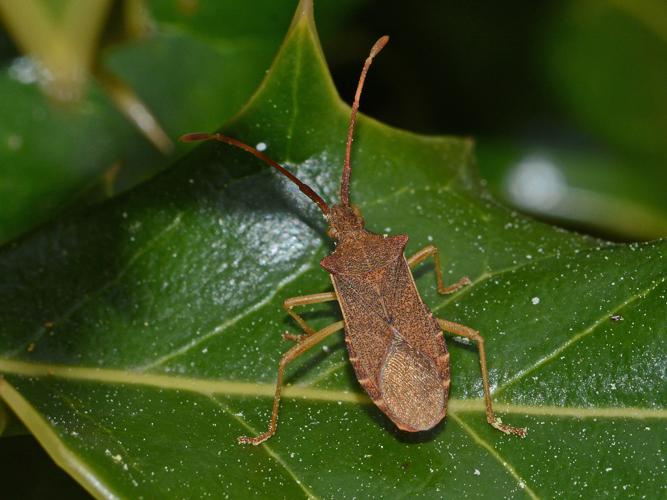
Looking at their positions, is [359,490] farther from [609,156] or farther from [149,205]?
[609,156]

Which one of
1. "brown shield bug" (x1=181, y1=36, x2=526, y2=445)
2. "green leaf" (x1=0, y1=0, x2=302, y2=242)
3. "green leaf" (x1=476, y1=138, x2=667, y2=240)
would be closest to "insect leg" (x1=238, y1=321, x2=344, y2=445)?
"brown shield bug" (x1=181, y1=36, x2=526, y2=445)

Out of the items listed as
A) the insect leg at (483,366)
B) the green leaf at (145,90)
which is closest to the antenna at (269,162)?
the insect leg at (483,366)

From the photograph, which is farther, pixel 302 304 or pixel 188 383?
pixel 302 304

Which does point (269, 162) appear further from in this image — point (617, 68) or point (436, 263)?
point (617, 68)

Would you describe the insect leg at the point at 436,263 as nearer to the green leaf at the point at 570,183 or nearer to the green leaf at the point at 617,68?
the green leaf at the point at 570,183

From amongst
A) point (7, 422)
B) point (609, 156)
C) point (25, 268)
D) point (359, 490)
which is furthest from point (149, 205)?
point (609, 156)

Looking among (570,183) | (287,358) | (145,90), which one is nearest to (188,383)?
(287,358)
